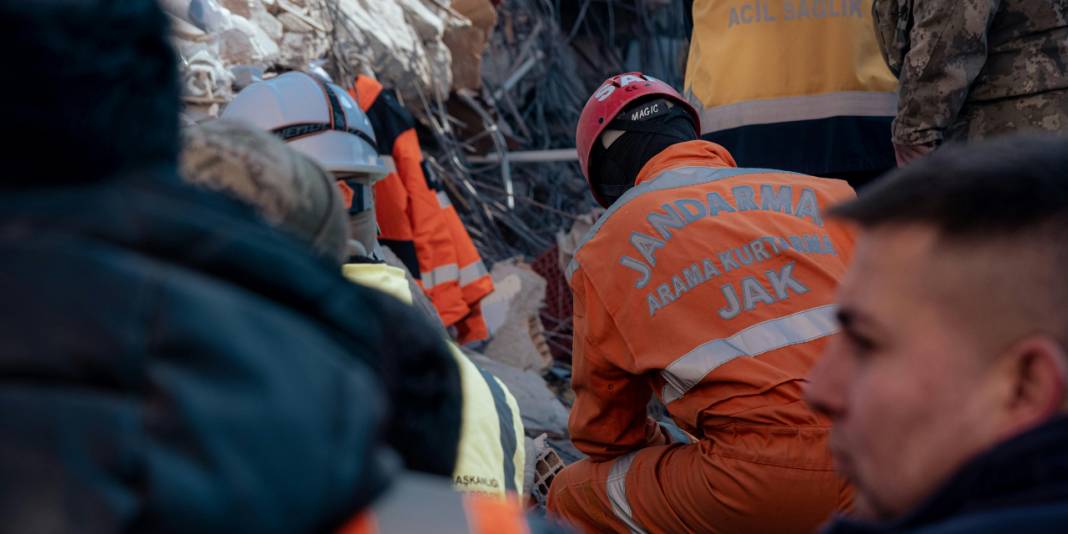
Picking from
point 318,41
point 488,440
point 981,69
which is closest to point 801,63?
point 981,69

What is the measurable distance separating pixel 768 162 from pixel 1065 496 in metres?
3.47

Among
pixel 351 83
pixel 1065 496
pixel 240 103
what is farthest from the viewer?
pixel 351 83

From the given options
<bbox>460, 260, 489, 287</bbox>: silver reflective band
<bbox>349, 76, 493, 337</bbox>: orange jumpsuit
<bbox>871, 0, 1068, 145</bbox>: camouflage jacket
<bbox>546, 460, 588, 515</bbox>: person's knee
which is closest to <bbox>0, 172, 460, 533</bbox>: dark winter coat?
<bbox>546, 460, 588, 515</bbox>: person's knee

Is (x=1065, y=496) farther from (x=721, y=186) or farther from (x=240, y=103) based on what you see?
(x=240, y=103)

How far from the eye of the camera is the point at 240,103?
3.40 meters

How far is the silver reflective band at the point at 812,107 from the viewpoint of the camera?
4301mm

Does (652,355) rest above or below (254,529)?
below

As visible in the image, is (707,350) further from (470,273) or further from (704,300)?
(470,273)

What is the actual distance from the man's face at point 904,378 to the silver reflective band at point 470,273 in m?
4.41

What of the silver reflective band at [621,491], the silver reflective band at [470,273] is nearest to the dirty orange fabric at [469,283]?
the silver reflective band at [470,273]

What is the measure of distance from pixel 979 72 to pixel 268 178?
3.00m

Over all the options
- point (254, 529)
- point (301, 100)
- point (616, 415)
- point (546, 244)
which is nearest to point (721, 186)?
point (616, 415)

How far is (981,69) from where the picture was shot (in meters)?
3.59

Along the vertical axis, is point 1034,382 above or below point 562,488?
above
